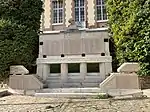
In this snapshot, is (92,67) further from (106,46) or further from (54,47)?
(54,47)

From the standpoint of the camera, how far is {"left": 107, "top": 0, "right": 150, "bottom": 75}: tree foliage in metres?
7.32

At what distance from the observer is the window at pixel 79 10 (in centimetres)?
2466

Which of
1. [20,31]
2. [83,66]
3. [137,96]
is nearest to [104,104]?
[137,96]

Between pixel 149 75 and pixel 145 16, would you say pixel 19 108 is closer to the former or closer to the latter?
pixel 149 75

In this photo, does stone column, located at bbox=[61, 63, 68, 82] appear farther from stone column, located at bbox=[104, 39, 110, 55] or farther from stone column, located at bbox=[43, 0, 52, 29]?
stone column, located at bbox=[43, 0, 52, 29]

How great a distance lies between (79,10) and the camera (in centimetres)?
2483

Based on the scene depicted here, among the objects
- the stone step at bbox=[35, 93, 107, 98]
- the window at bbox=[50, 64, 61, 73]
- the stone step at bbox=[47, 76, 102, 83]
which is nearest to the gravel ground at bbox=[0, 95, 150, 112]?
the stone step at bbox=[35, 93, 107, 98]

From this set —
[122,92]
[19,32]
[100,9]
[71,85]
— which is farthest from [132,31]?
[100,9]

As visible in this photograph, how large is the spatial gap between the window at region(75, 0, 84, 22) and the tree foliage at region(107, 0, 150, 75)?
15795 millimetres

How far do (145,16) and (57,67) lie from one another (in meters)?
4.06

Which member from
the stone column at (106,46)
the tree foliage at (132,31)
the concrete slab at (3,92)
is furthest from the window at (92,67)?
the concrete slab at (3,92)

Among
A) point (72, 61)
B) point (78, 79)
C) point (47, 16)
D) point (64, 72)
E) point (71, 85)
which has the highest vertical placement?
point (47, 16)

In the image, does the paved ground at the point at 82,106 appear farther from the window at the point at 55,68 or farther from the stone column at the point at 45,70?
the window at the point at 55,68

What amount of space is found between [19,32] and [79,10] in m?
17.0
